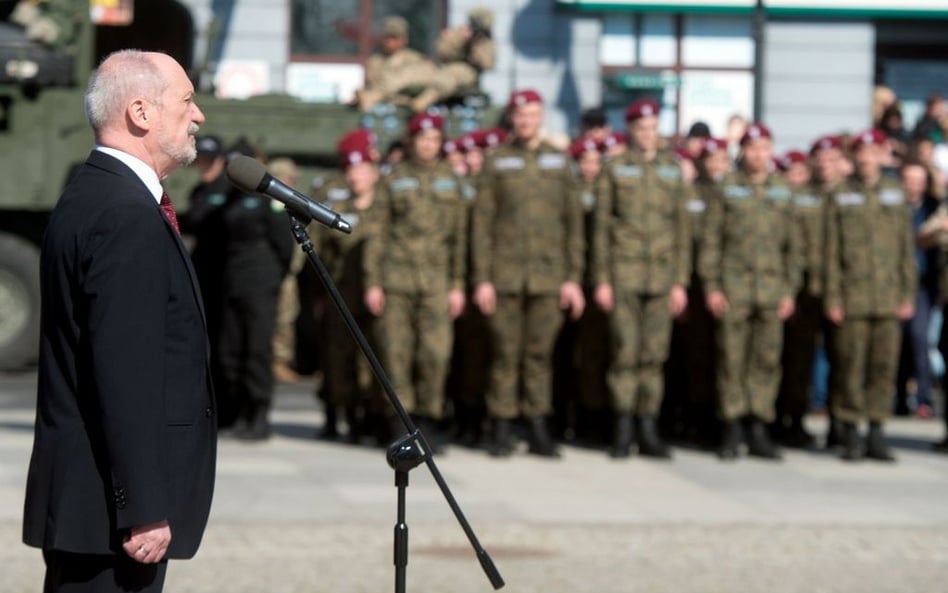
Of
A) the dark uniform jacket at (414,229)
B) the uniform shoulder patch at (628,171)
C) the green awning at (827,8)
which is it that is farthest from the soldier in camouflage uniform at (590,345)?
the green awning at (827,8)

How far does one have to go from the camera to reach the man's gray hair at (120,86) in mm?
4949

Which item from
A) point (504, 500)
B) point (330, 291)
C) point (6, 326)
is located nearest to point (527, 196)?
point (504, 500)

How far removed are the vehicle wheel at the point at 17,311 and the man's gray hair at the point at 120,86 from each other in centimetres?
1397

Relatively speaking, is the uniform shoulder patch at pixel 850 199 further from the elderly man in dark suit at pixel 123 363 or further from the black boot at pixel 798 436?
the elderly man in dark suit at pixel 123 363

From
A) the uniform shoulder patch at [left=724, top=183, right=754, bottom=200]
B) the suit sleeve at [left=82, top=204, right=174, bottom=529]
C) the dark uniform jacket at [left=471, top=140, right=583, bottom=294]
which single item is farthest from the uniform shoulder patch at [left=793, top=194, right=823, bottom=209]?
the suit sleeve at [left=82, top=204, right=174, bottom=529]

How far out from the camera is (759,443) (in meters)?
13.8

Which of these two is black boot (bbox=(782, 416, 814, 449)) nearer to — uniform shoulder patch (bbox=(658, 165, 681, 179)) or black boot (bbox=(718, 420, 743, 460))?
black boot (bbox=(718, 420, 743, 460))

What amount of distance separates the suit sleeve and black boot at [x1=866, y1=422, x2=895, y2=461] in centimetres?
941

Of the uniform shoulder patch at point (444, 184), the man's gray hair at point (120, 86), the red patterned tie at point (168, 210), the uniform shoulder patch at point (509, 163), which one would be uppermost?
the man's gray hair at point (120, 86)

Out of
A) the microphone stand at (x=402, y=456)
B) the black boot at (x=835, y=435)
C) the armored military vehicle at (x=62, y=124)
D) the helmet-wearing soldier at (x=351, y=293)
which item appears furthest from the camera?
the armored military vehicle at (x=62, y=124)

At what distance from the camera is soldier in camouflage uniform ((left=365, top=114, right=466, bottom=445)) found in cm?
1344

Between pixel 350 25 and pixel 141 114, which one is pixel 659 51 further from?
pixel 141 114

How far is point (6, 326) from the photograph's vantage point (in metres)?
18.8

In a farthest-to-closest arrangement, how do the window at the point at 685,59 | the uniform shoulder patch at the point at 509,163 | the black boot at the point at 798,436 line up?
1. the window at the point at 685,59
2. the black boot at the point at 798,436
3. the uniform shoulder patch at the point at 509,163
